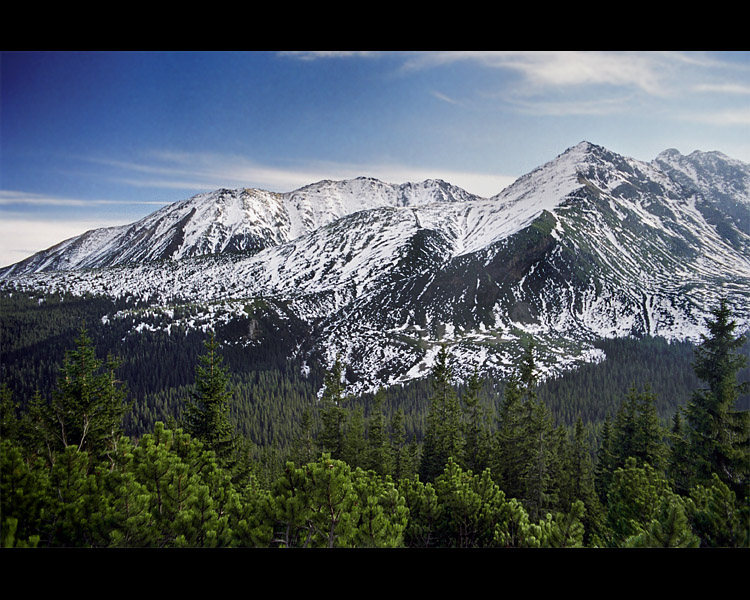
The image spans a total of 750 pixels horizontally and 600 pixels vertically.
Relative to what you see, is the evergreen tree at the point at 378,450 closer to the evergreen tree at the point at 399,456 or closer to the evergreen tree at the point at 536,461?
the evergreen tree at the point at 399,456

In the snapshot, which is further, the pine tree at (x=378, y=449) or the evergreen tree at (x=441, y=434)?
the pine tree at (x=378, y=449)

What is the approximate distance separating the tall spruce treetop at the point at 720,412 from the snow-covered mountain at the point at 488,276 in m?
57.5

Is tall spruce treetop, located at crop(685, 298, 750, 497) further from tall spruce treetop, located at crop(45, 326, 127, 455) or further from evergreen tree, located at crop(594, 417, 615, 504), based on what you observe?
tall spruce treetop, located at crop(45, 326, 127, 455)

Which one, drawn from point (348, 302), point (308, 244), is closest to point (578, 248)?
point (348, 302)

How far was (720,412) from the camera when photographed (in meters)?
9.27

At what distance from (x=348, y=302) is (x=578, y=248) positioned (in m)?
86.8

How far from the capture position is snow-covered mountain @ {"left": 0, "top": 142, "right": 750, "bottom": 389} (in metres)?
100

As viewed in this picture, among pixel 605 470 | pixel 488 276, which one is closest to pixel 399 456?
pixel 605 470

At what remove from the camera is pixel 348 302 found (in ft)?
419

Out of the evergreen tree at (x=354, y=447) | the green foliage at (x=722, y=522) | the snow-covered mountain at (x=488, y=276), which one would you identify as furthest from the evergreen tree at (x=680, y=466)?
the snow-covered mountain at (x=488, y=276)

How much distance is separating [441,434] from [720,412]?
10.6 m

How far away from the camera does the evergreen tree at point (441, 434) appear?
674 inches

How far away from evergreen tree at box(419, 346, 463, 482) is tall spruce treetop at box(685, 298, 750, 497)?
28.2ft

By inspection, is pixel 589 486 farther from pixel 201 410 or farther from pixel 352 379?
pixel 352 379
